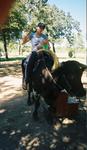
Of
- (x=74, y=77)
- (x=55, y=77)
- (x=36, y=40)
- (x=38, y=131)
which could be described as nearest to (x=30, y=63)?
(x=55, y=77)

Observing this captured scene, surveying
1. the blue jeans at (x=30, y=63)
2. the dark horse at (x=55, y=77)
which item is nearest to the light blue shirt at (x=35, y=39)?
the blue jeans at (x=30, y=63)

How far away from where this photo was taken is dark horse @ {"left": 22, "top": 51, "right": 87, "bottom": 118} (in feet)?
24.7

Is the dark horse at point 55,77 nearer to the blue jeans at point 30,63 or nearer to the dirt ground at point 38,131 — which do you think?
the blue jeans at point 30,63

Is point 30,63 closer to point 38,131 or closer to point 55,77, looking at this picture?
point 55,77

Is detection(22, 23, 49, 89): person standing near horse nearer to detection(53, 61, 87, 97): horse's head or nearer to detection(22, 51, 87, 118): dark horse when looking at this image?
detection(22, 51, 87, 118): dark horse

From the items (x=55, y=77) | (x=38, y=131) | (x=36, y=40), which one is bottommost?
(x=38, y=131)

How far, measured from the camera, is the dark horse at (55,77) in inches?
297

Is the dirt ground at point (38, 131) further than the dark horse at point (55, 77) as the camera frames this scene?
No

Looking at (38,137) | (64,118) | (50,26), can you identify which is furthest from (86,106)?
(50,26)

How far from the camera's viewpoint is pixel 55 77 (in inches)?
308

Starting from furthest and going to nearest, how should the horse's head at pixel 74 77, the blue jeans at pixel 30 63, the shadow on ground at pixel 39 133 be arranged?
1. the blue jeans at pixel 30 63
2. the horse's head at pixel 74 77
3. the shadow on ground at pixel 39 133

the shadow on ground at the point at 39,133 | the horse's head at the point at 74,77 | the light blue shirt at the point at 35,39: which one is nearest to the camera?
the shadow on ground at the point at 39,133

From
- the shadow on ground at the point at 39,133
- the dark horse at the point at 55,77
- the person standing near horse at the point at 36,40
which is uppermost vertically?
the person standing near horse at the point at 36,40

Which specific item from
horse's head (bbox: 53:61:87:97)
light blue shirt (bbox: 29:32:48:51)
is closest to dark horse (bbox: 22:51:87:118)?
horse's head (bbox: 53:61:87:97)
